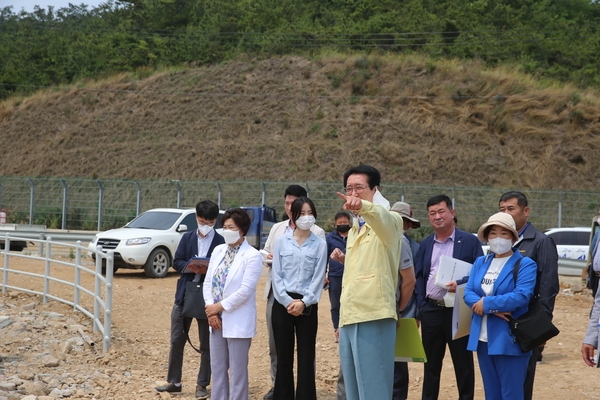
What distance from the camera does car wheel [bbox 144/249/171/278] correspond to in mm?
18266

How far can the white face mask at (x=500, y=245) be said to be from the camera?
19.0 feet

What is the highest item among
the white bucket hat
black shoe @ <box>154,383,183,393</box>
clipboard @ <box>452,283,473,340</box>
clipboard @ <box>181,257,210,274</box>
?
the white bucket hat

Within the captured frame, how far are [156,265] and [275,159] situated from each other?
25.5 m

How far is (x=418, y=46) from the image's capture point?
192 feet

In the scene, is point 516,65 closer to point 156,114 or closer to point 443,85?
point 443,85

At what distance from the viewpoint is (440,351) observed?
22.5 ft

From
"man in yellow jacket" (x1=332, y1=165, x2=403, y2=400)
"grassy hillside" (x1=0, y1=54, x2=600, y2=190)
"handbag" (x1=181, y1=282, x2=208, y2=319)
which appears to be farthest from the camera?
"grassy hillside" (x1=0, y1=54, x2=600, y2=190)

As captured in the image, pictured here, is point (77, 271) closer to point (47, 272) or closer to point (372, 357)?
point (47, 272)

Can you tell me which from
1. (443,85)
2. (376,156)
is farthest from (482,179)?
(443,85)

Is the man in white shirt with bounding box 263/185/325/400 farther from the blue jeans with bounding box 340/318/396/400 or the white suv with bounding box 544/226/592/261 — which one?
the white suv with bounding box 544/226/592/261

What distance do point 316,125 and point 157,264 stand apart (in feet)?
92.9

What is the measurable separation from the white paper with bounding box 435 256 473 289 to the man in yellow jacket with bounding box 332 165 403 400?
109 centimetres

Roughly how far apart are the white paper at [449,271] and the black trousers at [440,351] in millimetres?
352

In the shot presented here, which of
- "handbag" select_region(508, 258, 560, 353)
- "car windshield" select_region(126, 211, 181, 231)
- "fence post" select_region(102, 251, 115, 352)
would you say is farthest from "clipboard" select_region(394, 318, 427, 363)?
"car windshield" select_region(126, 211, 181, 231)
